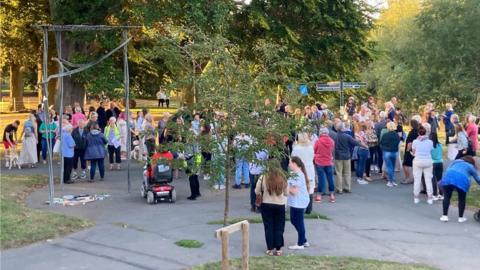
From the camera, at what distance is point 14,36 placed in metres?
35.6

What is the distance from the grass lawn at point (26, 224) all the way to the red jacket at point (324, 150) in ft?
17.7

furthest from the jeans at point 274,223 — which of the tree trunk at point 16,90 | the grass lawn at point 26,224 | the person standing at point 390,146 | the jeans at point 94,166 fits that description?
the tree trunk at point 16,90

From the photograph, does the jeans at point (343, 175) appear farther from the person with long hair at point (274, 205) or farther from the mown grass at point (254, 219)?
the person with long hair at point (274, 205)

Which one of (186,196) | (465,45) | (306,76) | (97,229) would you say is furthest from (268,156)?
(465,45)

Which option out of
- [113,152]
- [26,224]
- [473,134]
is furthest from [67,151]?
[473,134]

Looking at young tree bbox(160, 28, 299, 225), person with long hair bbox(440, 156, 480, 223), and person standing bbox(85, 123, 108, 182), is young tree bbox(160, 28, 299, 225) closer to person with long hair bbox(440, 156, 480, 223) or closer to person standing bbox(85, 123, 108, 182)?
person with long hair bbox(440, 156, 480, 223)

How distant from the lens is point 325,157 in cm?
1435

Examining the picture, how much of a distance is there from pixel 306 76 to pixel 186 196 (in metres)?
9.85

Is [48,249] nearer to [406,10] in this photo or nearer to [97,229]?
[97,229]

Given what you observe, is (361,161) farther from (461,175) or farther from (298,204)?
(298,204)

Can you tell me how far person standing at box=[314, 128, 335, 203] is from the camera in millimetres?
14273

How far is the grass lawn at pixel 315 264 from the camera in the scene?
9062mm

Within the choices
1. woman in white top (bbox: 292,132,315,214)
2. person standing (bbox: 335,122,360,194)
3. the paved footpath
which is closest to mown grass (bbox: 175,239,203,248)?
the paved footpath

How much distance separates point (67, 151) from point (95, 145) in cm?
77
